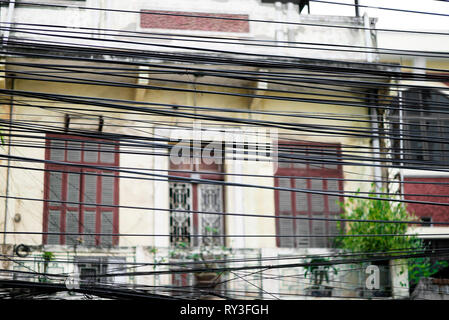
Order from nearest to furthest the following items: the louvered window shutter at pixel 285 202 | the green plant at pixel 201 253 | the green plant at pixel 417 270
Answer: the green plant at pixel 201 253, the green plant at pixel 417 270, the louvered window shutter at pixel 285 202

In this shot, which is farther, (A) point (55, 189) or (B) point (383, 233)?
(A) point (55, 189)

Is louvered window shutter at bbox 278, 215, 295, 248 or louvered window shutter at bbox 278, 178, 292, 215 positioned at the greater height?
louvered window shutter at bbox 278, 178, 292, 215

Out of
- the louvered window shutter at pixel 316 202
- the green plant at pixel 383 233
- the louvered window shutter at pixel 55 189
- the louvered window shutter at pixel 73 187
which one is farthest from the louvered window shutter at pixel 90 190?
the green plant at pixel 383 233

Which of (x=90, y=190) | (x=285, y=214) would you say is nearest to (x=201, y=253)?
(x=285, y=214)

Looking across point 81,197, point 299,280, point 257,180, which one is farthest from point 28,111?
point 299,280

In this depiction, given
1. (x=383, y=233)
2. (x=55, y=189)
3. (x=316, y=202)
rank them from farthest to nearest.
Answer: (x=316, y=202), (x=55, y=189), (x=383, y=233)

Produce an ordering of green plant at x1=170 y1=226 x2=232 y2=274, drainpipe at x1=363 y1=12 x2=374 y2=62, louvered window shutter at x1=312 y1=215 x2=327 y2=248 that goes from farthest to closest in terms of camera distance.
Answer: drainpipe at x1=363 y1=12 x2=374 y2=62 < louvered window shutter at x1=312 y1=215 x2=327 y2=248 < green plant at x1=170 y1=226 x2=232 y2=274

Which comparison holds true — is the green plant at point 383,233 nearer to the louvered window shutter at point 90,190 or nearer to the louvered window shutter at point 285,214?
the louvered window shutter at point 285,214

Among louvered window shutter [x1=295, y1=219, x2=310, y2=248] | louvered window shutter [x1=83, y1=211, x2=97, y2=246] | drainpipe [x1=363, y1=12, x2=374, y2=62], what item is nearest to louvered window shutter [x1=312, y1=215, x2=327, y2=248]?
louvered window shutter [x1=295, y1=219, x2=310, y2=248]

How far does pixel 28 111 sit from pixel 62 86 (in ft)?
2.27

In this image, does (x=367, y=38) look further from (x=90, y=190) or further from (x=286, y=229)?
(x=90, y=190)

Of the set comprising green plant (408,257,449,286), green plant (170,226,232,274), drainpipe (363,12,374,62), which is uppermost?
drainpipe (363,12,374,62)

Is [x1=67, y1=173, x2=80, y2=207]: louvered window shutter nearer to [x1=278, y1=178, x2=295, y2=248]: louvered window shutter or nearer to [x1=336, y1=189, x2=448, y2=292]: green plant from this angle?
[x1=278, y1=178, x2=295, y2=248]: louvered window shutter
